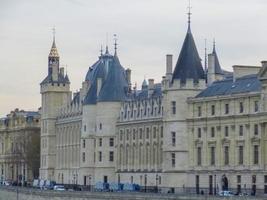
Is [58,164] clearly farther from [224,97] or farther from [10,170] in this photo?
[224,97]

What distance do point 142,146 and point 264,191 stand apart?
1192 inches

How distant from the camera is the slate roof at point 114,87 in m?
140

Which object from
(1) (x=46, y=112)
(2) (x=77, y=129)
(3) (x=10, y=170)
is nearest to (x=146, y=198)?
(2) (x=77, y=129)

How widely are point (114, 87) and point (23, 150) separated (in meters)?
51.2

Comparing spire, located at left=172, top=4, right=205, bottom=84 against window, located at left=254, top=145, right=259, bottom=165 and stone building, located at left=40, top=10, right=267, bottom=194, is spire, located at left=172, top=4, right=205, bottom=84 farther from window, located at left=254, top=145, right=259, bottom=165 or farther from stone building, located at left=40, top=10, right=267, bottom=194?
window, located at left=254, top=145, right=259, bottom=165

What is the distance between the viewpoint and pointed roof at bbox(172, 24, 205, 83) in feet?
398

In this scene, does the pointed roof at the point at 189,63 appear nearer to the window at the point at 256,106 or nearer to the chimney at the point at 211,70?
the chimney at the point at 211,70

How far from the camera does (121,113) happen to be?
140000mm

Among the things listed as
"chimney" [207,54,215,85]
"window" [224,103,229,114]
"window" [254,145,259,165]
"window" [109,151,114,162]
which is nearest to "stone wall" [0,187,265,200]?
"window" [254,145,259,165]

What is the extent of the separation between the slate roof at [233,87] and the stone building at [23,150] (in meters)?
64.8

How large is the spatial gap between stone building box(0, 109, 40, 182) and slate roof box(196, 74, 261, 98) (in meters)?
64.8

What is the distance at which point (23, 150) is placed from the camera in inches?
7431

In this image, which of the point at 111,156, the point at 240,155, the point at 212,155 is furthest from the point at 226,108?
the point at 111,156

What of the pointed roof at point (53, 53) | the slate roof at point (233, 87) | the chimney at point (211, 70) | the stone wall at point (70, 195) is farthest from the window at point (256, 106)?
the pointed roof at point (53, 53)
